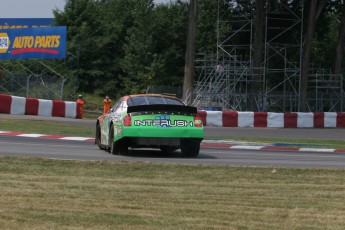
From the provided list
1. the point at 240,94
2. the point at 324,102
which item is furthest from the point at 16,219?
the point at 324,102

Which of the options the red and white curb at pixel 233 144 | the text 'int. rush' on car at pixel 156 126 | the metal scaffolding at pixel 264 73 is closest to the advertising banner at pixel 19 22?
the metal scaffolding at pixel 264 73

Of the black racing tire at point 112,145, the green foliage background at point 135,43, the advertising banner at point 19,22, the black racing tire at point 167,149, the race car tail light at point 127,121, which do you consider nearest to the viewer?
the race car tail light at point 127,121

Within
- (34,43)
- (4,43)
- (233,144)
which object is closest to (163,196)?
(233,144)

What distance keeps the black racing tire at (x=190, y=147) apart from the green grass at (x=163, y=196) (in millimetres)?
2722

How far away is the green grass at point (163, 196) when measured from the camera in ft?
27.7

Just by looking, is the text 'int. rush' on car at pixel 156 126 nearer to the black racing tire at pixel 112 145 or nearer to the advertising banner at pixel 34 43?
the black racing tire at pixel 112 145

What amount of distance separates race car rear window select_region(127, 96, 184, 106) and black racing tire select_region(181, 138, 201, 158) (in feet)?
A: 3.36

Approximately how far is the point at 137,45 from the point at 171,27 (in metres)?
4.22

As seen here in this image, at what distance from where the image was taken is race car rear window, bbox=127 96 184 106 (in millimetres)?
17356

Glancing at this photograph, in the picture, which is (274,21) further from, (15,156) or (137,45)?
(15,156)

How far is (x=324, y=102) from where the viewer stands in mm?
48312

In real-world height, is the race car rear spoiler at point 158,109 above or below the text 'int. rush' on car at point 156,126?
above

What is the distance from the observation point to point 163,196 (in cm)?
1029

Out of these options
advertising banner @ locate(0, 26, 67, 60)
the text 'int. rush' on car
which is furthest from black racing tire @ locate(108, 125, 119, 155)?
advertising banner @ locate(0, 26, 67, 60)
